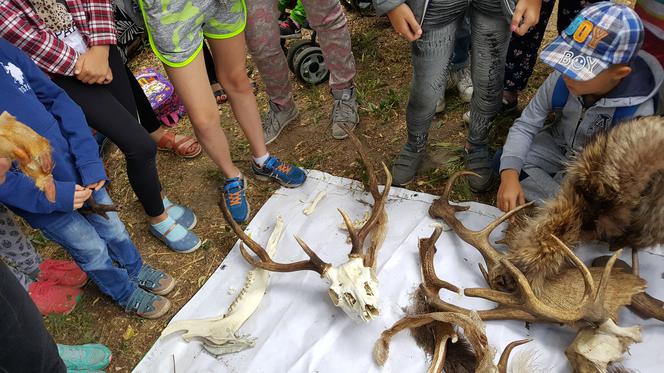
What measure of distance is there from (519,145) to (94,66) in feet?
6.87

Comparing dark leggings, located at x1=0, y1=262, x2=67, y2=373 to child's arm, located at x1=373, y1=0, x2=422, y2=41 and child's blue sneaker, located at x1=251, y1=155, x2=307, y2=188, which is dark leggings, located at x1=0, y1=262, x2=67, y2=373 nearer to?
child's blue sneaker, located at x1=251, y1=155, x2=307, y2=188

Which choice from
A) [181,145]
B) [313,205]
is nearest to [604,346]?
[313,205]

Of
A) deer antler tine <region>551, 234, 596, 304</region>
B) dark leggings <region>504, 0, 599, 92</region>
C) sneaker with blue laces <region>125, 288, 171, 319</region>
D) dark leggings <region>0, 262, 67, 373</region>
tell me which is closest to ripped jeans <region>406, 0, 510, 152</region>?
dark leggings <region>504, 0, 599, 92</region>

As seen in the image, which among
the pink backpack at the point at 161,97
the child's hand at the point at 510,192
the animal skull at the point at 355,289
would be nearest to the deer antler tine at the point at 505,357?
the animal skull at the point at 355,289

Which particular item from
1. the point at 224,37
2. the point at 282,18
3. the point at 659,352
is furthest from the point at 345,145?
the point at 659,352

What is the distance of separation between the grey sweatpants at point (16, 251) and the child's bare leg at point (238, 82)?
4.16 ft

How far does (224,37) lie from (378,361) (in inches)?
68.9

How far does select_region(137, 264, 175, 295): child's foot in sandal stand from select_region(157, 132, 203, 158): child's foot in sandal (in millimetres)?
1141

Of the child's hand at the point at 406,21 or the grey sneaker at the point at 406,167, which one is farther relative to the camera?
the grey sneaker at the point at 406,167

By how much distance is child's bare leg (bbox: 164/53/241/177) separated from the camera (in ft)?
7.65

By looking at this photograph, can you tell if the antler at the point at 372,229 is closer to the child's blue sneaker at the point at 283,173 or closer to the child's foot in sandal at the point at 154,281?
the child's blue sneaker at the point at 283,173

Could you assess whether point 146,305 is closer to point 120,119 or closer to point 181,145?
point 120,119

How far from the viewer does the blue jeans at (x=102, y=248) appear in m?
2.12

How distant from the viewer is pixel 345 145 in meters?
3.42
